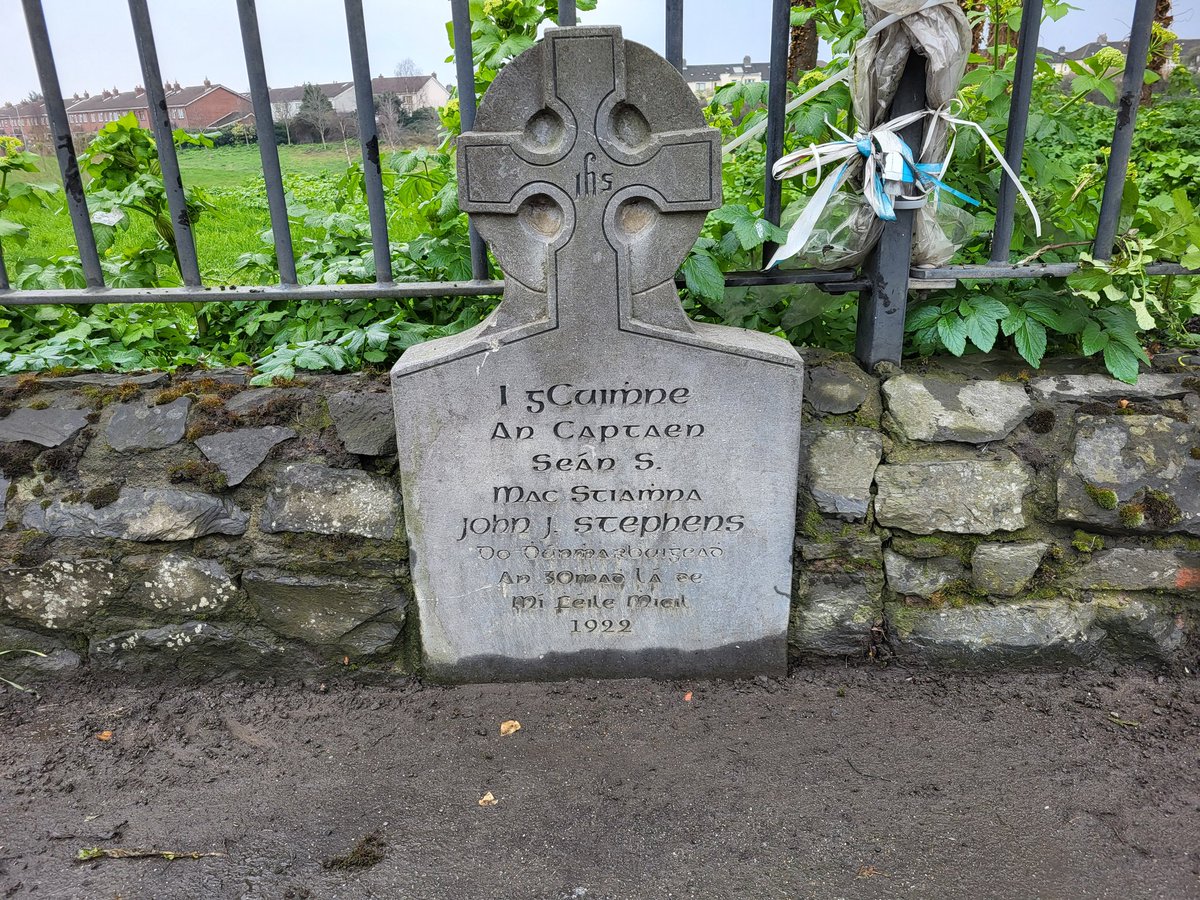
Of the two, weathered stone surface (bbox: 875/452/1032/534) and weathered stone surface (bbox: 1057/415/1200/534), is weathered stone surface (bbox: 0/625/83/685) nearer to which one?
weathered stone surface (bbox: 875/452/1032/534)

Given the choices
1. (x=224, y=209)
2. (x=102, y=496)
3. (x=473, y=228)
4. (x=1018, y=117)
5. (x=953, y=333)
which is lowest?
(x=102, y=496)

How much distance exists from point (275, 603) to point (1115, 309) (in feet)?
8.36

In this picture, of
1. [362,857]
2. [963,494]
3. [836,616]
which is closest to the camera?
[362,857]

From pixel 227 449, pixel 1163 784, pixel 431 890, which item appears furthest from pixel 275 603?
pixel 1163 784

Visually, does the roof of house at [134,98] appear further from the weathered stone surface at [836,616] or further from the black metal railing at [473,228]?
the weathered stone surface at [836,616]

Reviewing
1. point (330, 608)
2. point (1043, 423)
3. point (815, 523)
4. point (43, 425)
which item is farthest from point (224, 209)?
point (1043, 423)

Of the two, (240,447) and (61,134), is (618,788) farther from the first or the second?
(61,134)

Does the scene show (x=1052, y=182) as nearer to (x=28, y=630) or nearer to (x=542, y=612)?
(x=542, y=612)

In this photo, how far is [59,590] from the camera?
2566 millimetres

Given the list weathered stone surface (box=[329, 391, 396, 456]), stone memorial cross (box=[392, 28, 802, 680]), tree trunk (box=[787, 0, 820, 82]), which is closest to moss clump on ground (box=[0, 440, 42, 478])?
weathered stone surface (box=[329, 391, 396, 456])

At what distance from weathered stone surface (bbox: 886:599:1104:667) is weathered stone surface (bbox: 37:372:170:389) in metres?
2.26

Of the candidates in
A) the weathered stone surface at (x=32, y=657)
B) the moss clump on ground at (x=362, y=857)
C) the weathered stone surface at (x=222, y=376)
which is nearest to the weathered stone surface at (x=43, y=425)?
the weathered stone surface at (x=222, y=376)

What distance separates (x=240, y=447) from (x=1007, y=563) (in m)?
2.16

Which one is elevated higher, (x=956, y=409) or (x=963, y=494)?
(x=956, y=409)
